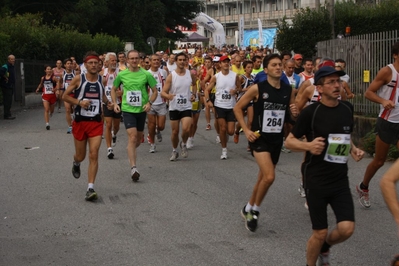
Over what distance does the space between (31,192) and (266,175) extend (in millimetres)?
4061

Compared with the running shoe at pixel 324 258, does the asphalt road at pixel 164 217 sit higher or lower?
lower

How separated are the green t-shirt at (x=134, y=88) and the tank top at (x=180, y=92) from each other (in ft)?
5.37

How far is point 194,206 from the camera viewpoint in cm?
978

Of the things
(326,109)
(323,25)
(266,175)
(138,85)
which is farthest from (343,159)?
(323,25)

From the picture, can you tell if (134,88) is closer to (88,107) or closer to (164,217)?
(88,107)

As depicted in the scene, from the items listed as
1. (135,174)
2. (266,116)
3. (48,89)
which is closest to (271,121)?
(266,116)

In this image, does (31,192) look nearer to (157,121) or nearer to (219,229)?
(219,229)

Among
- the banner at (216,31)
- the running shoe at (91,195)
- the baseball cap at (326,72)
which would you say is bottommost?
the running shoe at (91,195)

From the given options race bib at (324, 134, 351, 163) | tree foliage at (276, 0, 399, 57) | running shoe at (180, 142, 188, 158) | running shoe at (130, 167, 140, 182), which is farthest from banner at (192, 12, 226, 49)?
race bib at (324, 134, 351, 163)

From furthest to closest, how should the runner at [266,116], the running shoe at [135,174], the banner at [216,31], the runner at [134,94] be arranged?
the banner at [216,31] < the runner at [134,94] < the running shoe at [135,174] < the runner at [266,116]

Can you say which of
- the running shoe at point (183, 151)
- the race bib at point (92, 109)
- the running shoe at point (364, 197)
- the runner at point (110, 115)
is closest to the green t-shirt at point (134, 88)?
the runner at point (110, 115)

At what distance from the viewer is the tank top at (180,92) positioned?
14.2m

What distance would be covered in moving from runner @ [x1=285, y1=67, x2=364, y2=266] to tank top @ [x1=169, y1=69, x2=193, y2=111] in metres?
7.96

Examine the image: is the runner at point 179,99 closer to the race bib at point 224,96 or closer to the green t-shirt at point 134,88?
the race bib at point 224,96
